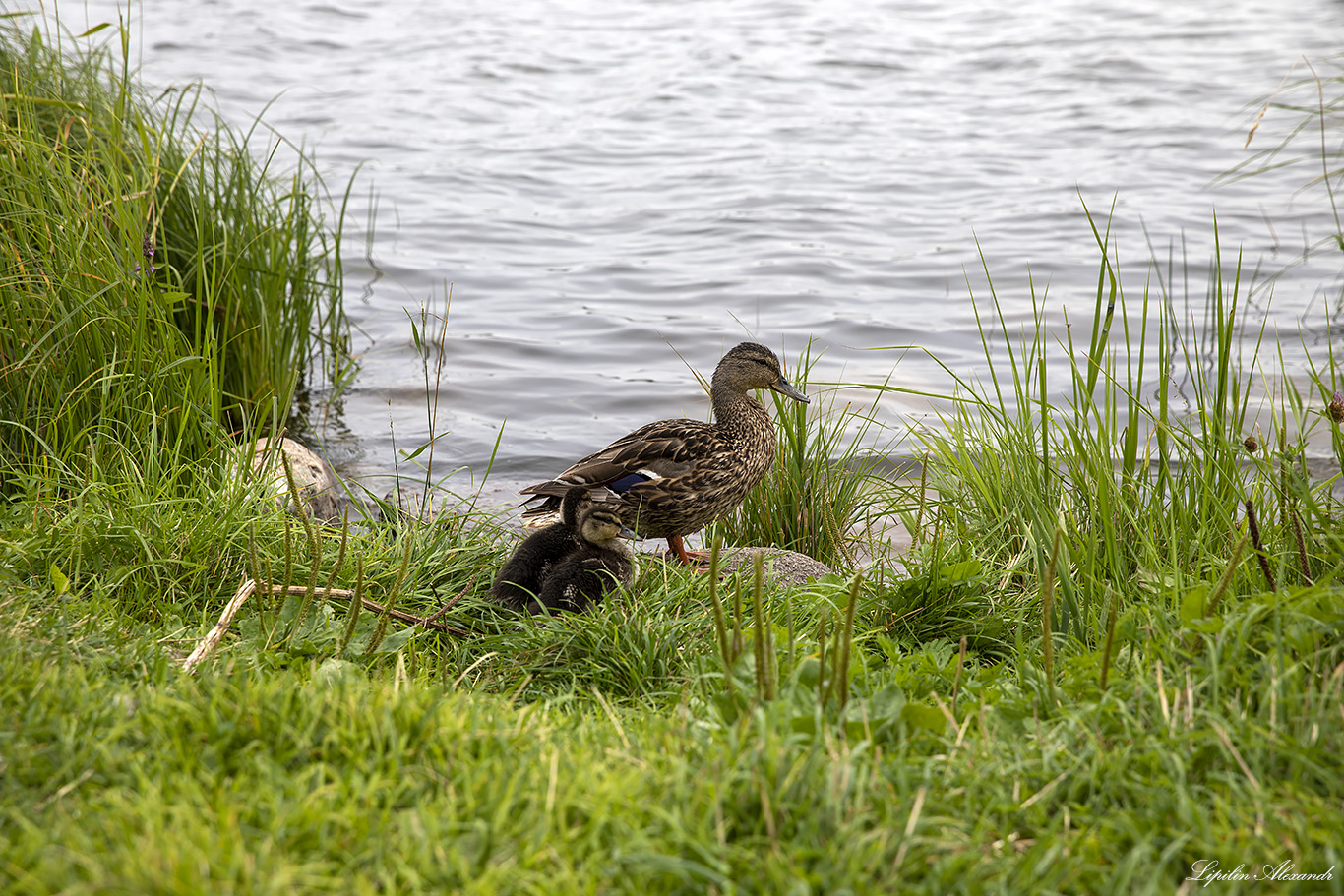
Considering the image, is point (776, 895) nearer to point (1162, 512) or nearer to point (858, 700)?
point (858, 700)

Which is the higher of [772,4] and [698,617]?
[772,4]

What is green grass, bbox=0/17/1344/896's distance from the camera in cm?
205

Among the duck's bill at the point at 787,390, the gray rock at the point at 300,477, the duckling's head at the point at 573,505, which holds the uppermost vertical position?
the duck's bill at the point at 787,390

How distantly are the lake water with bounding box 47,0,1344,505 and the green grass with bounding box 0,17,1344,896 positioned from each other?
2012 millimetres

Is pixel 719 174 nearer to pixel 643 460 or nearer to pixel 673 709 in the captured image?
pixel 643 460

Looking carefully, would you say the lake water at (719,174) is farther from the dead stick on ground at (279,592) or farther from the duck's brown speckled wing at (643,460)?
the dead stick on ground at (279,592)

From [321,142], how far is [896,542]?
9.95 metres

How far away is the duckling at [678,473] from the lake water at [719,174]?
3.58 ft

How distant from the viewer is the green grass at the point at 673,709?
2.05 metres

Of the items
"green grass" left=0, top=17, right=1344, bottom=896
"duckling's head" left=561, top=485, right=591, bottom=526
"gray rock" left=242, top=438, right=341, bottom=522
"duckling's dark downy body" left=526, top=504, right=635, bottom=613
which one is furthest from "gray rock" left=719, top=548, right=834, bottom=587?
"gray rock" left=242, top=438, right=341, bottom=522

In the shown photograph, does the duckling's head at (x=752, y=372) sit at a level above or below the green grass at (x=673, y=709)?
above

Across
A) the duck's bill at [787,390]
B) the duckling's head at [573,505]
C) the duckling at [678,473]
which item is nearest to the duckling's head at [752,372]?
the duck's bill at [787,390]

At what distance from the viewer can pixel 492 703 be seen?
9.08 feet

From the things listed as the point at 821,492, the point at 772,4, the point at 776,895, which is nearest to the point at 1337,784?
the point at 776,895
